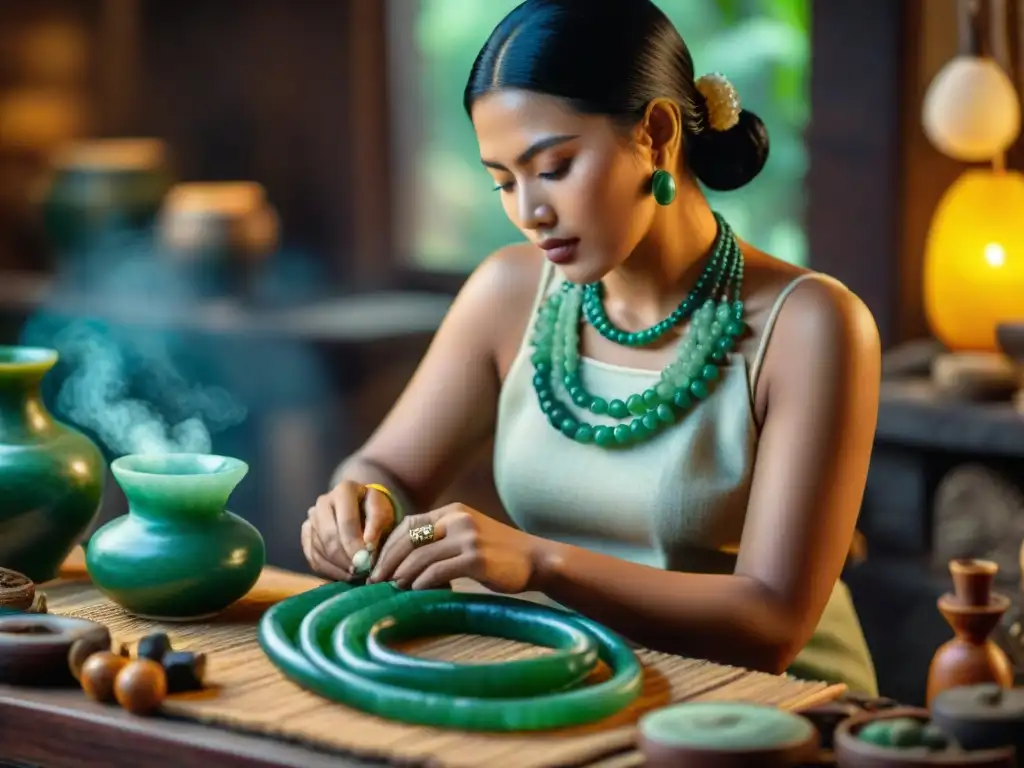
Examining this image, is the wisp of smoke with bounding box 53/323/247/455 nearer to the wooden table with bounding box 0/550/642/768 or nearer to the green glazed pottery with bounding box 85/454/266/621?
the green glazed pottery with bounding box 85/454/266/621

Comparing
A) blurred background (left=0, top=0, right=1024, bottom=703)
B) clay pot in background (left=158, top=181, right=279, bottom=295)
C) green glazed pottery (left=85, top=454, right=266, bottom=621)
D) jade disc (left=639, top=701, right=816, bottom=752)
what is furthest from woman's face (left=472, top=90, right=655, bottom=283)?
clay pot in background (left=158, top=181, right=279, bottom=295)

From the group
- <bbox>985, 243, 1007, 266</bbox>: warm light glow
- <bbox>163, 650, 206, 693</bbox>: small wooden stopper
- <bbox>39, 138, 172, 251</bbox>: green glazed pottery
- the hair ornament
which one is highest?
the hair ornament

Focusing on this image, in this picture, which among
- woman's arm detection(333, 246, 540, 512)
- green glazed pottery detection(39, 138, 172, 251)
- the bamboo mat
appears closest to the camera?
the bamboo mat

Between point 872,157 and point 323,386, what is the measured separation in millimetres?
1609

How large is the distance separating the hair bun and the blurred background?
996mm

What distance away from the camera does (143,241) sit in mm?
4699

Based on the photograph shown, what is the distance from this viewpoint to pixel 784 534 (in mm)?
1957

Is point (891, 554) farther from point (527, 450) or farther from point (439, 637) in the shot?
point (439, 637)

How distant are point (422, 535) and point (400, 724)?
1.10ft

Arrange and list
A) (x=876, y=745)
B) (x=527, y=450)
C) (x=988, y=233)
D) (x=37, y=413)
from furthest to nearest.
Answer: (x=988, y=233), (x=527, y=450), (x=37, y=413), (x=876, y=745)

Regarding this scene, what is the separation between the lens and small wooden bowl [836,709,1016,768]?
51.6 inches

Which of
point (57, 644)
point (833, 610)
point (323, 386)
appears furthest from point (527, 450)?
point (323, 386)

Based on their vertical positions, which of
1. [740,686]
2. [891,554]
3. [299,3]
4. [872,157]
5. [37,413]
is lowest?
[891,554]

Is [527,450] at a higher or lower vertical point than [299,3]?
lower
